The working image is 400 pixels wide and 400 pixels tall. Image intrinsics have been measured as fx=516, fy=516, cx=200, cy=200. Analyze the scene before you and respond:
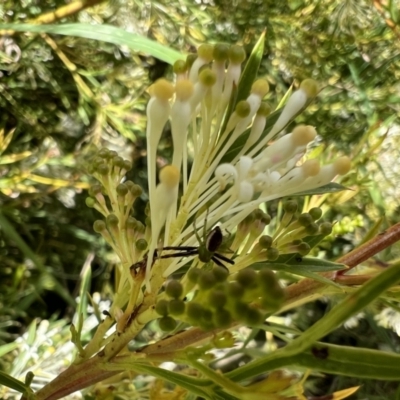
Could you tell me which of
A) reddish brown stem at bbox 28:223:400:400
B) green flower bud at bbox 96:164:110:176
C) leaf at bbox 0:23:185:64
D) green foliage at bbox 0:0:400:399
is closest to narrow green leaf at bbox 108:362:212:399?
reddish brown stem at bbox 28:223:400:400

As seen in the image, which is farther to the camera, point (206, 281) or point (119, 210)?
→ point (119, 210)

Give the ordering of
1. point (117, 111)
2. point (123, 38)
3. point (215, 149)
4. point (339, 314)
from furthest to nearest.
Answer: point (117, 111), point (123, 38), point (215, 149), point (339, 314)

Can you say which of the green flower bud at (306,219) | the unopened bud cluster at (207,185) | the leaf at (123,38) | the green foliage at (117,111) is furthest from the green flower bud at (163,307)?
the green foliage at (117,111)

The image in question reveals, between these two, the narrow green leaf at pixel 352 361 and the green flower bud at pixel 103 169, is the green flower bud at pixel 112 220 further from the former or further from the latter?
the narrow green leaf at pixel 352 361

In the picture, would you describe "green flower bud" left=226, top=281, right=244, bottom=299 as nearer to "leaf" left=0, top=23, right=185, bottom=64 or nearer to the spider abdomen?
the spider abdomen

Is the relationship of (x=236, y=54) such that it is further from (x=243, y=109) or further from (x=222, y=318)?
(x=222, y=318)

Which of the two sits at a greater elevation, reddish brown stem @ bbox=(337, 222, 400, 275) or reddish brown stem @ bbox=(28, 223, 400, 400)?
reddish brown stem @ bbox=(337, 222, 400, 275)

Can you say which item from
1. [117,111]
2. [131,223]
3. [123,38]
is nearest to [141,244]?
[131,223]

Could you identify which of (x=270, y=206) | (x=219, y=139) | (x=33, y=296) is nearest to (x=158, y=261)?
(x=219, y=139)
